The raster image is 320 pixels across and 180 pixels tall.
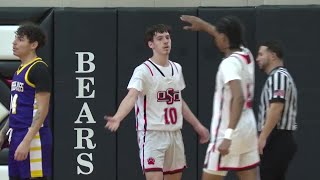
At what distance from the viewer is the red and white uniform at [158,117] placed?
278 inches

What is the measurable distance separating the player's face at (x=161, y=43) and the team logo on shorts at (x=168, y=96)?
1.21 feet

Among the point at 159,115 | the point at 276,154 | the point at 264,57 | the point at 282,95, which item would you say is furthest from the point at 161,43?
the point at 276,154

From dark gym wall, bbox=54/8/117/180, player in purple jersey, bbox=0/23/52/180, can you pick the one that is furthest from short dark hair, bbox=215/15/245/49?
dark gym wall, bbox=54/8/117/180

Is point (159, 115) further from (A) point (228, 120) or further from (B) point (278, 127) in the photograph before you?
(A) point (228, 120)

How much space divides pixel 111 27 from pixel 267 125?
9.19 feet

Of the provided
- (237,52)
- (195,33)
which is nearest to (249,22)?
(195,33)

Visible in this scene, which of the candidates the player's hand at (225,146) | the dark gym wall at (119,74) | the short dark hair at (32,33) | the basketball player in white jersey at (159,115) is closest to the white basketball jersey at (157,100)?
the basketball player in white jersey at (159,115)

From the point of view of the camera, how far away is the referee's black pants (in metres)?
6.88

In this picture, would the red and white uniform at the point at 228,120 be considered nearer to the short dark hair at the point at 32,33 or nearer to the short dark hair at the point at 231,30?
the short dark hair at the point at 231,30

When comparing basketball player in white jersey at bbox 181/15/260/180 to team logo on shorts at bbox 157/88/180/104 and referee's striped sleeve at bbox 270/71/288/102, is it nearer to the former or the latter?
referee's striped sleeve at bbox 270/71/288/102

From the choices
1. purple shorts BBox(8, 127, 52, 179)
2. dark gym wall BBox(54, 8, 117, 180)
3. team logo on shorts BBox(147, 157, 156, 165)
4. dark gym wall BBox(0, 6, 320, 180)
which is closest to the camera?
purple shorts BBox(8, 127, 52, 179)

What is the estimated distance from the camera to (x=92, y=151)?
8961mm

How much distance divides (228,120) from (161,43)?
5.46 ft

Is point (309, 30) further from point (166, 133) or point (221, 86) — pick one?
point (221, 86)
